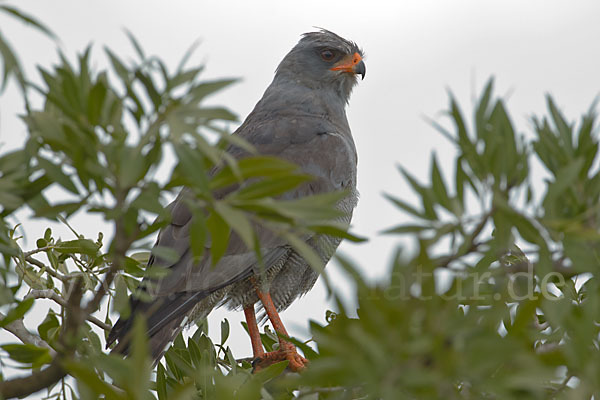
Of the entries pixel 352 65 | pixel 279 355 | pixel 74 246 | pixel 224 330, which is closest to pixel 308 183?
pixel 279 355

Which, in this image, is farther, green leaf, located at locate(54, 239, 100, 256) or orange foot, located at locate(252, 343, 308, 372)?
orange foot, located at locate(252, 343, 308, 372)

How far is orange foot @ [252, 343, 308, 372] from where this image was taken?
165 inches

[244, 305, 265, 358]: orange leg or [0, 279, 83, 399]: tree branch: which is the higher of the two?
[244, 305, 265, 358]: orange leg

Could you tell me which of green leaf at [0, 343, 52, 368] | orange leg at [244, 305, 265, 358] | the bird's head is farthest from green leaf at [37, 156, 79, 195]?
the bird's head

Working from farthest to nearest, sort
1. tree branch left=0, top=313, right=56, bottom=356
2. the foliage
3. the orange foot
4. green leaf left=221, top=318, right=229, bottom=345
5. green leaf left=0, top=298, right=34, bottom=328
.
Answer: the orange foot < green leaf left=221, top=318, right=229, bottom=345 < tree branch left=0, top=313, right=56, bottom=356 < green leaf left=0, top=298, right=34, bottom=328 < the foliage

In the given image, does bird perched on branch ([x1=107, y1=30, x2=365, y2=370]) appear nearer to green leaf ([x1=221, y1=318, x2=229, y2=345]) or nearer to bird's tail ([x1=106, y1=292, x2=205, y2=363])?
bird's tail ([x1=106, y1=292, x2=205, y2=363])

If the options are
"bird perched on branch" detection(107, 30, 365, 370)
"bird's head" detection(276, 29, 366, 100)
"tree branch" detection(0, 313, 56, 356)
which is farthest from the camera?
"bird's head" detection(276, 29, 366, 100)

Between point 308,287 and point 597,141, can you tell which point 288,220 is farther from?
point 308,287

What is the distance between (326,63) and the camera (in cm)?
595

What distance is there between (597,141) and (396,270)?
614 mm

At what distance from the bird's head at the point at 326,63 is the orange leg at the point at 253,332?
1.87 m

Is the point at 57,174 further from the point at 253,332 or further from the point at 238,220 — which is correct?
the point at 253,332

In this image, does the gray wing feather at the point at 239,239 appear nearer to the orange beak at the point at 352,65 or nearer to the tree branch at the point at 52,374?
the orange beak at the point at 352,65

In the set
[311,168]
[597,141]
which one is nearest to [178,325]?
[311,168]
